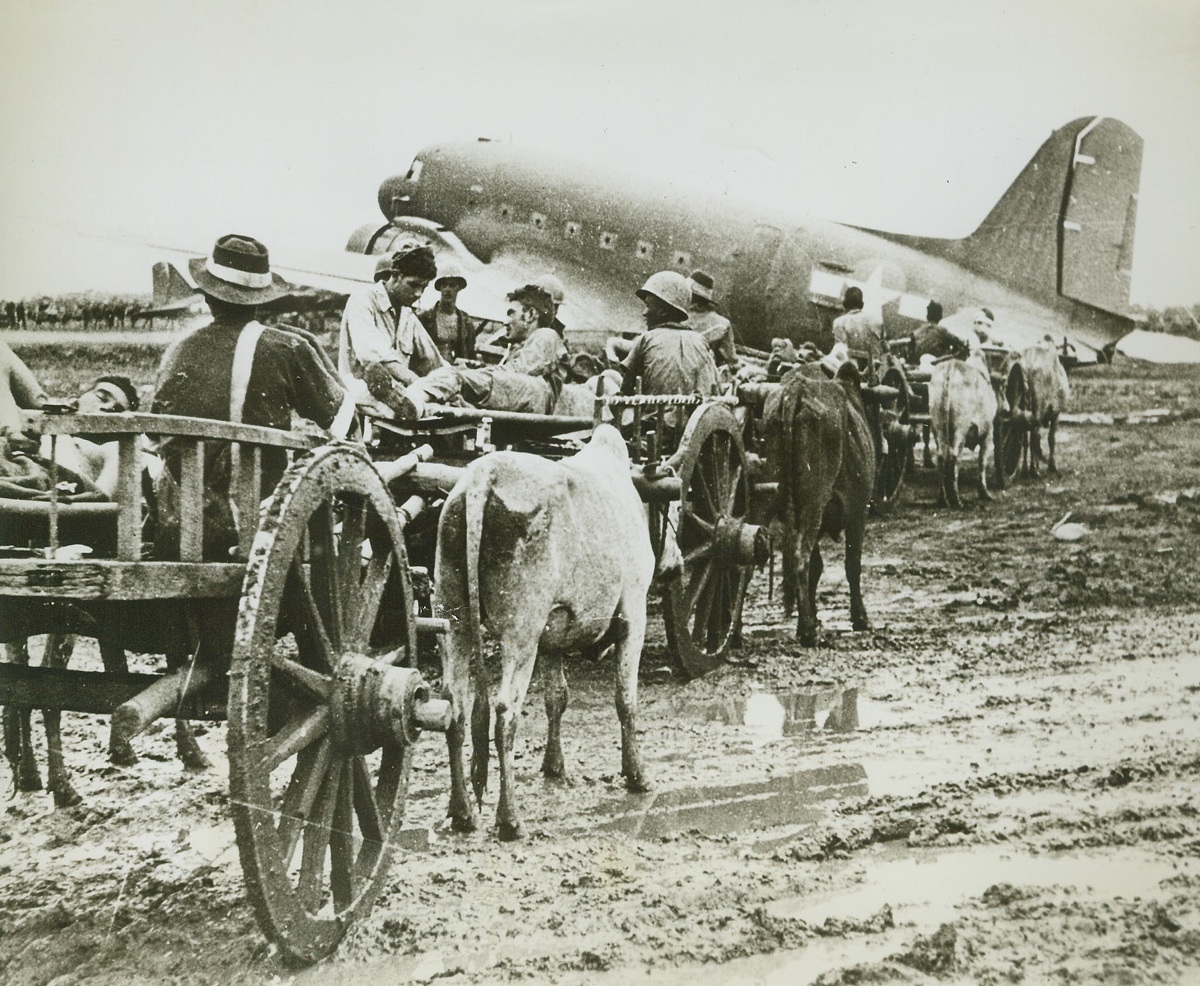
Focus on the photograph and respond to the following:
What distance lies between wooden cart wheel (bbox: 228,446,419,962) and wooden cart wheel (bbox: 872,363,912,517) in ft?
11.0

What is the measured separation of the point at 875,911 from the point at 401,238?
8.58ft

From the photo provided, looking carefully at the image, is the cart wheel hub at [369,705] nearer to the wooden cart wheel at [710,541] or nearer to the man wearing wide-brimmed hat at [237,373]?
the man wearing wide-brimmed hat at [237,373]

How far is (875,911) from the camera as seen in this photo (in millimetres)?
2900

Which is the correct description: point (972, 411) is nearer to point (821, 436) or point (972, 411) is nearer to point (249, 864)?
point (821, 436)

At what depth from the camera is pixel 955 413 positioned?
5.23 m

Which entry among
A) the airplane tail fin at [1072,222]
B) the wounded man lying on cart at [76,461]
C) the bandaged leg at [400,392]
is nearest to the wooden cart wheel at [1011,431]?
the airplane tail fin at [1072,222]

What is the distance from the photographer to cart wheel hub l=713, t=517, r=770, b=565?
A: 445 cm

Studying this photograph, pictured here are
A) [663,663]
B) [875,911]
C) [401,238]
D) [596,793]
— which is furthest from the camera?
[663,663]

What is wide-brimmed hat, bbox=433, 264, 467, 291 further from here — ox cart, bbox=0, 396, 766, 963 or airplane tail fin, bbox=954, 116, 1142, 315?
airplane tail fin, bbox=954, 116, 1142, 315

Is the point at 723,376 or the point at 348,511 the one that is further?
the point at 723,376

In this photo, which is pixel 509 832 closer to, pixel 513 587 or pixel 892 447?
pixel 513 587

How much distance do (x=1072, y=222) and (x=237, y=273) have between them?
2.83 m

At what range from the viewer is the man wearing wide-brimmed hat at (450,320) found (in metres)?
4.66

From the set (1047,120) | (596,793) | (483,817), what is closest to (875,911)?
(596,793)
